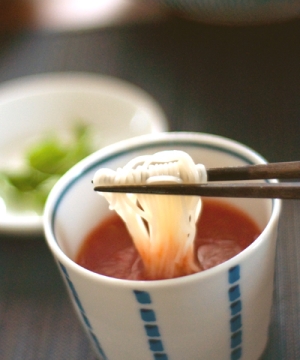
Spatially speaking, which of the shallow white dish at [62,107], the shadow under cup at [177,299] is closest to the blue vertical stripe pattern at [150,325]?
the shadow under cup at [177,299]

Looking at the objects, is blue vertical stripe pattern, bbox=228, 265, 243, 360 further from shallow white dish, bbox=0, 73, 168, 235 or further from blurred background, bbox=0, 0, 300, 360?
shallow white dish, bbox=0, 73, 168, 235

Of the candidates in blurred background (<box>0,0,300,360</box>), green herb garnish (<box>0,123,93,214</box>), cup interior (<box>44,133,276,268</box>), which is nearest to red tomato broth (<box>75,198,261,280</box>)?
cup interior (<box>44,133,276,268</box>)

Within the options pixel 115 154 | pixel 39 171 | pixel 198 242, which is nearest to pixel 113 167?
pixel 115 154

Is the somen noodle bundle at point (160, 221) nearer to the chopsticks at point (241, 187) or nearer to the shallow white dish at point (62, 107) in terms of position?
the chopsticks at point (241, 187)

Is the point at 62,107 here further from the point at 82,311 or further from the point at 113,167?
the point at 82,311

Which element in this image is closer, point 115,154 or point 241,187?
point 241,187

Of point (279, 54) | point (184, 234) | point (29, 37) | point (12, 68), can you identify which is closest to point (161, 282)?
point (184, 234)
